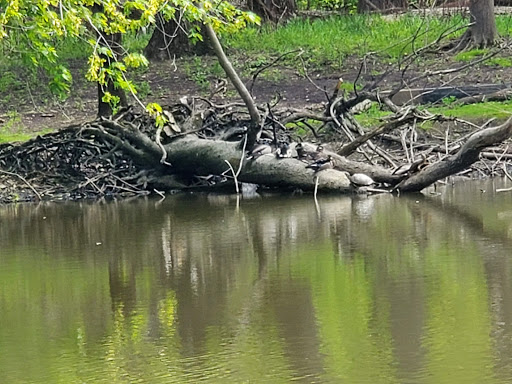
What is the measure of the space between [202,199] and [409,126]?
10.4 feet

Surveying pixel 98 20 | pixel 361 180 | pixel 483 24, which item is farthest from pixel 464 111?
pixel 98 20

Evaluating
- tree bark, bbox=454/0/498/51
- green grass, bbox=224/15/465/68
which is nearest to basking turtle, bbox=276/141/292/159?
tree bark, bbox=454/0/498/51

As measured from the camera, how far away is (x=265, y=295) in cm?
796

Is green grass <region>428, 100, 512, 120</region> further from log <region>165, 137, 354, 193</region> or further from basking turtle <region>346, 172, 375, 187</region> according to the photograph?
log <region>165, 137, 354, 193</region>

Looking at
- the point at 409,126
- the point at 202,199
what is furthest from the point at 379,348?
the point at 409,126

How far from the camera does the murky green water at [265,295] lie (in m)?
6.05

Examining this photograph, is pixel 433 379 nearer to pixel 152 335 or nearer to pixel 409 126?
pixel 152 335

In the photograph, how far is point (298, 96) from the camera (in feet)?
69.7

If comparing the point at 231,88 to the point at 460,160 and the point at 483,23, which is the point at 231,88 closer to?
the point at 483,23

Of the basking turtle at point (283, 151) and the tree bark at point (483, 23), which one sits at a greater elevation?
the tree bark at point (483, 23)

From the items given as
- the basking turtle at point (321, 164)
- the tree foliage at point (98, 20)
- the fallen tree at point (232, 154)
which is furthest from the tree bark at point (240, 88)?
the basking turtle at point (321, 164)

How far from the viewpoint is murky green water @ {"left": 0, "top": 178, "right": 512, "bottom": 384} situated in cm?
605

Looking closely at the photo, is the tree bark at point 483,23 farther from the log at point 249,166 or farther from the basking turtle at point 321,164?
the basking turtle at point 321,164

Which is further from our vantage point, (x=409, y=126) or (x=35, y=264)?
(x=409, y=126)
